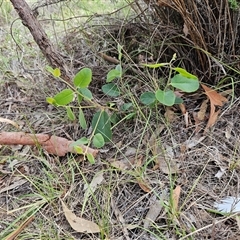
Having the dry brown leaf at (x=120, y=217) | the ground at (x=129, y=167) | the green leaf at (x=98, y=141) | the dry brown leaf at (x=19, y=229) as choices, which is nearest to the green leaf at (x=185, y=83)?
the ground at (x=129, y=167)

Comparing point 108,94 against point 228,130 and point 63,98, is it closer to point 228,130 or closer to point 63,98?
point 63,98

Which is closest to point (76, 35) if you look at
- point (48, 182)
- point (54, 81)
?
point (54, 81)

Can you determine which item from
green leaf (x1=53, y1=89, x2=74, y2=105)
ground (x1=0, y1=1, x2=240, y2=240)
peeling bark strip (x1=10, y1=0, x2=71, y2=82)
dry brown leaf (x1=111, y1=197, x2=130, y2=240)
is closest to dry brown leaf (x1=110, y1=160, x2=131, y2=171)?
ground (x1=0, y1=1, x2=240, y2=240)

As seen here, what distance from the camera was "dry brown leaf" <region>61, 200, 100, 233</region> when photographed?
92 centimetres

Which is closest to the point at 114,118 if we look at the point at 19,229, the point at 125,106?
the point at 125,106

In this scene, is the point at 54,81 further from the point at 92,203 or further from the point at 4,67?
the point at 92,203

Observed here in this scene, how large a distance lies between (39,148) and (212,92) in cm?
58

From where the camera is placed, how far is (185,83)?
1067 millimetres

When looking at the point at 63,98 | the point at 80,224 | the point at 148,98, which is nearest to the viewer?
the point at 80,224

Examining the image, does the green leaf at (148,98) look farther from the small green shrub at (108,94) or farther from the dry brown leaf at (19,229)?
the dry brown leaf at (19,229)

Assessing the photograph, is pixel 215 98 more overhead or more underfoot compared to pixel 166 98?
more underfoot

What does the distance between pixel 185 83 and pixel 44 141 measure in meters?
0.46

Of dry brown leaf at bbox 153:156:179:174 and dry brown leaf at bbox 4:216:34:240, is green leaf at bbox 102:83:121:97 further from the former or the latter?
dry brown leaf at bbox 4:216:34:240

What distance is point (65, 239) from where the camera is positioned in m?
0.91
